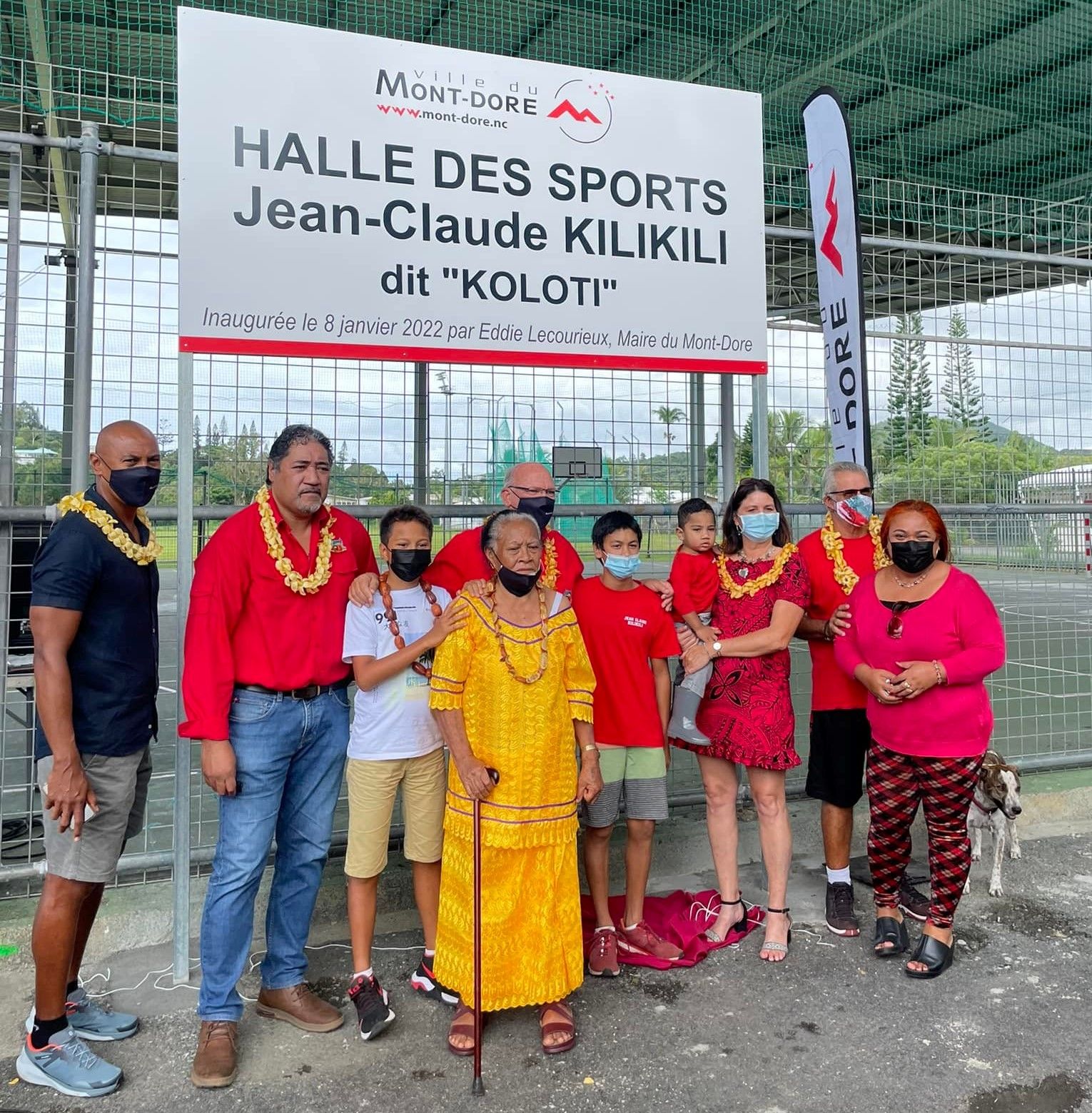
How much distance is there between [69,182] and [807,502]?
12.6 ft

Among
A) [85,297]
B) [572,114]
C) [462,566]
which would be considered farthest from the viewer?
[572,114]

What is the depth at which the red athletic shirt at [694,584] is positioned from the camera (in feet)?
11.9

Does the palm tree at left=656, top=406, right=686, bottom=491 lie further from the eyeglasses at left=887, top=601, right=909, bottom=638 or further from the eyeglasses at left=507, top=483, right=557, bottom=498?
the eyeglasses at left=887, top=601, right=909, bottom=638

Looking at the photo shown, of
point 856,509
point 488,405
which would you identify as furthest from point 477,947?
point 488,405

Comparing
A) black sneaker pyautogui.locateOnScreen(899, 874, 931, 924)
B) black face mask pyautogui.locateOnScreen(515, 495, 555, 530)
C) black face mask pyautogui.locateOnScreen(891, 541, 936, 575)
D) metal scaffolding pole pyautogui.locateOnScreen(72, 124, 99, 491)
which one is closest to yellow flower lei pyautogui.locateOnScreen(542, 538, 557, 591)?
black face mask pyautogui.locateOnScreen(515, 495, 555, 530)

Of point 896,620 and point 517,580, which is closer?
point 517,580

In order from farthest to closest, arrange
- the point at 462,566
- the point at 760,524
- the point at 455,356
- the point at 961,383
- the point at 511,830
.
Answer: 1. the point at 961,383
2. the point at 455,356
3. the point at 760,524
4. the point at 462,566
5. the point at 511,830

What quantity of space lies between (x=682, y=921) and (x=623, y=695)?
1.10 meters

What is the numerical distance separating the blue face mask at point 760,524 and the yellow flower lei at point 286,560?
1.66 m

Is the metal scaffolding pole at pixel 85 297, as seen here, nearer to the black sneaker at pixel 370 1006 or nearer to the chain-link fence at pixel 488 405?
the chain-link fence at pixel 488 405

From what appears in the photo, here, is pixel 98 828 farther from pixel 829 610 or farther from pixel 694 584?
pixel 829 610

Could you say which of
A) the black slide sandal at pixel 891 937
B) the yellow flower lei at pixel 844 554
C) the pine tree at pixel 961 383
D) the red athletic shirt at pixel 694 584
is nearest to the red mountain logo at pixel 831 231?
the pine tree at pixel 961 383

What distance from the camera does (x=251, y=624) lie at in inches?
114

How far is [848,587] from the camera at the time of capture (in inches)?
148
